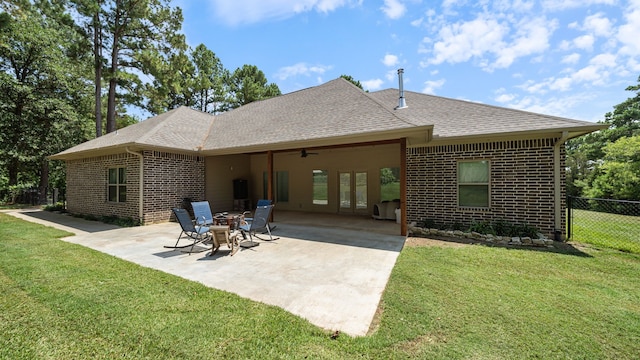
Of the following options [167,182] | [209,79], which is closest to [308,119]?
[167,182]

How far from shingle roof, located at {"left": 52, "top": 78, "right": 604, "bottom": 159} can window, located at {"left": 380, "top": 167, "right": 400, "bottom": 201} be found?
2610mm

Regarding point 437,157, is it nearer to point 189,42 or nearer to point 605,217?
point 605,217

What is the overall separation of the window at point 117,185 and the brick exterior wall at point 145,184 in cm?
19

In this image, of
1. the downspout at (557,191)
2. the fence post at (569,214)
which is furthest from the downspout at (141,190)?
the fence post at (569,214)

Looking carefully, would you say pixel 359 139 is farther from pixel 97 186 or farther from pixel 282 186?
pixel 97 186

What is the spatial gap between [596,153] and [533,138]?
77.7 feet

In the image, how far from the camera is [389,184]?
11406 mm

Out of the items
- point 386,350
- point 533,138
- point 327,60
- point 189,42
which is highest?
point 189,42

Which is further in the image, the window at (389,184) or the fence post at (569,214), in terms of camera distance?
the window at (389,184)

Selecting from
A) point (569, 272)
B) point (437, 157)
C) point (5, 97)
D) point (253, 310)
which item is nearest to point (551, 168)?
point (437, 157)

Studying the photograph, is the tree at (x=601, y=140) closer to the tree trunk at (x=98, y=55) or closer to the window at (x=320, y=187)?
the window at (x=320, y=187)

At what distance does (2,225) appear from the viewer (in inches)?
356

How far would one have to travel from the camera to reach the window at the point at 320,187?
1289 cm

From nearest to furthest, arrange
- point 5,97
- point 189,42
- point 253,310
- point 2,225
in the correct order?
point 253,310, point 2,225, point 5,97, point 189,42
